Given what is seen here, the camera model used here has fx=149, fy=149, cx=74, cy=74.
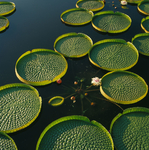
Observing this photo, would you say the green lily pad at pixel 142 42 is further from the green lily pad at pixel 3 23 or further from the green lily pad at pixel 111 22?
the green lily pad at pixel 3 23

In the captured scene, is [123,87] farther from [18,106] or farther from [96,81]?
[18,106]

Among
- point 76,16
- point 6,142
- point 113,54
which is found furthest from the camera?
point 76,16

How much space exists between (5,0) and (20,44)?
290 centimetres

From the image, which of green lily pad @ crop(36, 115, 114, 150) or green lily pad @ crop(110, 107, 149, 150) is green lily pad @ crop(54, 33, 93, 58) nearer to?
green lily pad @ crop(36, 115, 114, 150)

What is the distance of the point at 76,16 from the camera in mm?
4918

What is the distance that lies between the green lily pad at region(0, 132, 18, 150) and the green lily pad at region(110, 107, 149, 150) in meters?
1.64

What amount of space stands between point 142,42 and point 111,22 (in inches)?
47.2

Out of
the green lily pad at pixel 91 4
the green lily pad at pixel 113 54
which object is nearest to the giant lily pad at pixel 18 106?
the green lily pad at pixel 113 54

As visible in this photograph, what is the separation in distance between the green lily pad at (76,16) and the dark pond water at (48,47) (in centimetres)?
16

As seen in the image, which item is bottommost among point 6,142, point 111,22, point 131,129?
point 131,129

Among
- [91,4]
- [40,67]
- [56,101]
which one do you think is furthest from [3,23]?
[56,101]

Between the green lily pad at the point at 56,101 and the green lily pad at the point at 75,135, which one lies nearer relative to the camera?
the green lily pad at the point at 75,135

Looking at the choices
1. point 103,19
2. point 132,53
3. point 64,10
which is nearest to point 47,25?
point 64,10

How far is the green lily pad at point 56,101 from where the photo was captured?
2.95 meters
